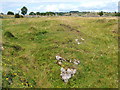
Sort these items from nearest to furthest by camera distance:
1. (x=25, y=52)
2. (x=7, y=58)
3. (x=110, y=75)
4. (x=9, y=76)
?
(x=9, y=76) < (x=110, y=75) < (x=7, y=58) < (x=25, y=52)

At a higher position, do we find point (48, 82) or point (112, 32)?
point (112, 32)

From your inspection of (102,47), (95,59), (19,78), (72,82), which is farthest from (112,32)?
(19,78)

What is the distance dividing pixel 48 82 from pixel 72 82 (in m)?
2.58

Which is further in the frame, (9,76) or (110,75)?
(110,75)

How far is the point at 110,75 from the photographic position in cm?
1945

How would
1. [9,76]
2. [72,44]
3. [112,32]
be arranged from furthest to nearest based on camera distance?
[112,32] < [72,44] < [9,76]

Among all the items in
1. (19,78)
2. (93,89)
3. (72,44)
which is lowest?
(93,89)

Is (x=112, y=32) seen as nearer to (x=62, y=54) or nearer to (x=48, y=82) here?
(x=62, y=54)

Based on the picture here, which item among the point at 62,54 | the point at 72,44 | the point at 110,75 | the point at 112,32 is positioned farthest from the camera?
the point at 112,32

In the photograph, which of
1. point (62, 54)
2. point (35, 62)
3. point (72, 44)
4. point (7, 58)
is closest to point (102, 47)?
point (72, 44)

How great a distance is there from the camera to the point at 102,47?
2867cm

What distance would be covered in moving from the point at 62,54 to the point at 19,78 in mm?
7990

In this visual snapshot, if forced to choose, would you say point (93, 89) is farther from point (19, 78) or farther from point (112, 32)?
point (112, 32)

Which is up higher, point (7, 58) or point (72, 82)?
point (7, 58)
